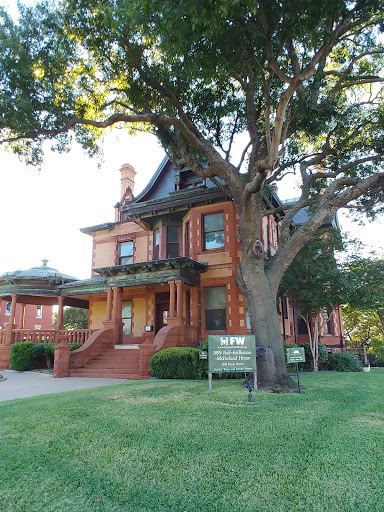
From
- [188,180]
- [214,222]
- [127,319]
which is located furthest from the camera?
[127,319]

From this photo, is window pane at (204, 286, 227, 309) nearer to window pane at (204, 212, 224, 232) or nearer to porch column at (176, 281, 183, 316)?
porch column at (176, 281, 183, 316)

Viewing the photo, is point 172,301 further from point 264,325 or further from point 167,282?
point 264,325

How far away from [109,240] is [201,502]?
2031 cm

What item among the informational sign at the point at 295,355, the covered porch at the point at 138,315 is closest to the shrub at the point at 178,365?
the covered porch at the point at 138,315

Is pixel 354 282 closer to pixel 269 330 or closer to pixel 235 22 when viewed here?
pixel 269 330

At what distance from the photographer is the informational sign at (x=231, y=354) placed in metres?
7.83

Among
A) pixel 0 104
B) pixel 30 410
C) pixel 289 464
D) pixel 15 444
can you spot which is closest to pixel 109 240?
pixel 0 104

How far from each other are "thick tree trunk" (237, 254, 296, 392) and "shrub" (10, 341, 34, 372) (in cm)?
1144

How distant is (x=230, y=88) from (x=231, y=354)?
10.4m

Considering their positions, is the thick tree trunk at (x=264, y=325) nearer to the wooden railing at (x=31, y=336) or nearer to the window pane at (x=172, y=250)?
the window pane at (x=172, y=250)

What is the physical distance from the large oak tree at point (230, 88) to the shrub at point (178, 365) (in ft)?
9.75

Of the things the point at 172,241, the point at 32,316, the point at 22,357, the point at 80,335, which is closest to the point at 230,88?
the point at 172,241

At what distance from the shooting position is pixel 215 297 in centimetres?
1634

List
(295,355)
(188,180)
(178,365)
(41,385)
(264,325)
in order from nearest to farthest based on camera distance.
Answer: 1. (295,355)
2. (264,325)
3. (41,385)
4. (178,365)
5. (188,180)
